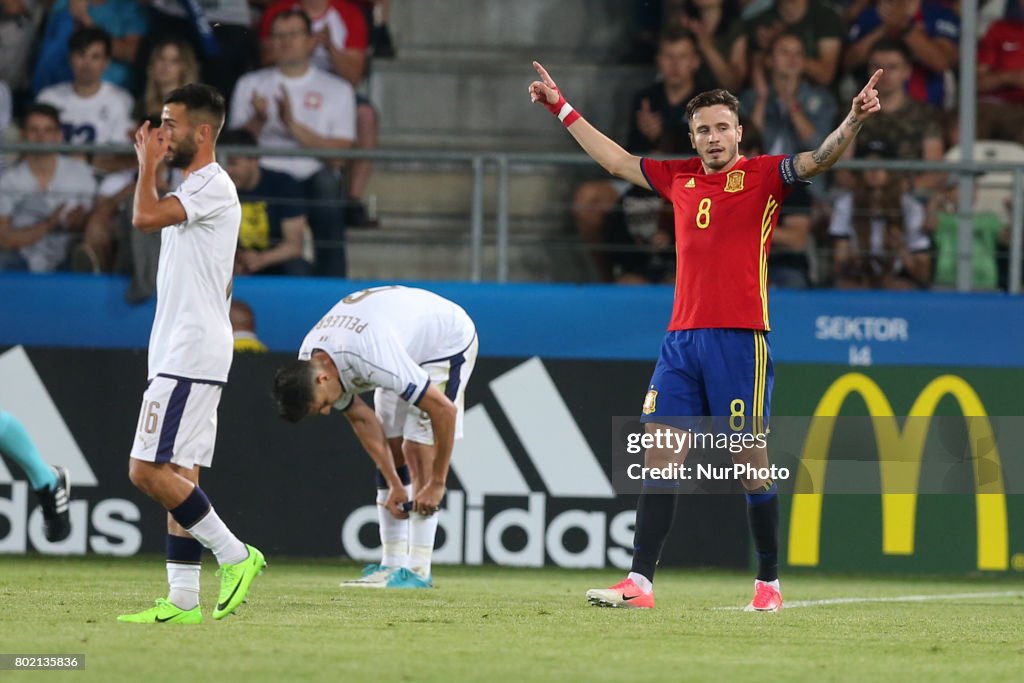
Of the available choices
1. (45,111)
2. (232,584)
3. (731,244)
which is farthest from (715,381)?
(45,111)

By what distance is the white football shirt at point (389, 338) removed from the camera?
7806 mm

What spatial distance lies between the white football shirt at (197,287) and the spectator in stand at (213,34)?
7.07m

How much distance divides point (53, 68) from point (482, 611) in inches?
308

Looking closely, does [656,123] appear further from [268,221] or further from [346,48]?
[268,221]

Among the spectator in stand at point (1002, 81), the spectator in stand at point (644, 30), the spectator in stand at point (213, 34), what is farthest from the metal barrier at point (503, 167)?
the spectator in stand at point (644, 30)

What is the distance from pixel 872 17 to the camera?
14539 millimetres

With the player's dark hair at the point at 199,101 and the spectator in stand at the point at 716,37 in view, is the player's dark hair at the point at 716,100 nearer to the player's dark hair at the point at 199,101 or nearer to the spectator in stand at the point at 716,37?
the player's dark hair at the point at 199,101

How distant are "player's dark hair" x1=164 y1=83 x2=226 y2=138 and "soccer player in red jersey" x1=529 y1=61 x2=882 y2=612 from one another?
2.16m

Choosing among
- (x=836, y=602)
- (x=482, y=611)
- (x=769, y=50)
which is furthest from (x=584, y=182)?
(x=482, y=611)

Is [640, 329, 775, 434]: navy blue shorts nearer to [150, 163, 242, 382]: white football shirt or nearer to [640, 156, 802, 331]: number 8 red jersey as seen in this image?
[640, 156, 802, 331]: number 8 red jersey

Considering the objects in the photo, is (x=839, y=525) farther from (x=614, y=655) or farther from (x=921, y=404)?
(x=614, y=655)

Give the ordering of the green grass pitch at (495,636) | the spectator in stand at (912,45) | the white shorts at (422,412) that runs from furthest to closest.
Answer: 1. the spectator in stand at (912,45)
2. the white shorts at (422,412)
3. the green grass pitch at (495,636)

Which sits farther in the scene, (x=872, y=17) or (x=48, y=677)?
(x=872, y=17)

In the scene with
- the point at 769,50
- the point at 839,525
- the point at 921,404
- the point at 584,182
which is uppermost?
the point at 769,50
